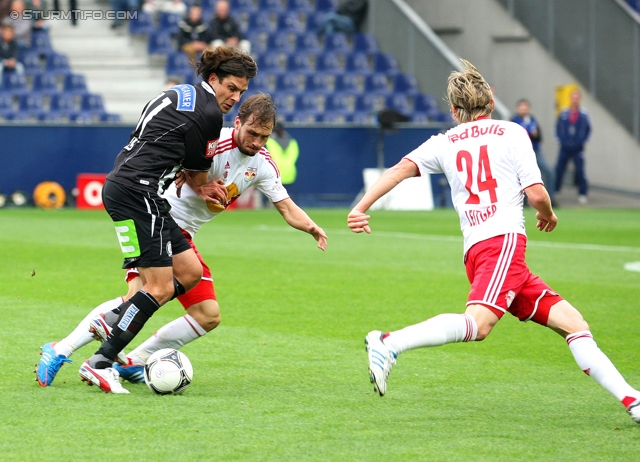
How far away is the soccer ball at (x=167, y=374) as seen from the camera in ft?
18.1

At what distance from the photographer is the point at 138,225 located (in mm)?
5395

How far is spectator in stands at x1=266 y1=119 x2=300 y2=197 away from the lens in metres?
22.5

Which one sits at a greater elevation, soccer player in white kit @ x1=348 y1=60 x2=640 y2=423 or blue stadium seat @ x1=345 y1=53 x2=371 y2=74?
soccer player in white kit @ x1=348 y1=60 x2=640 y2=423

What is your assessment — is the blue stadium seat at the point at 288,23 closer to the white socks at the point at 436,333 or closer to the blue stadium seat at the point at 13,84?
the blue stadium seat at the point at 13,84

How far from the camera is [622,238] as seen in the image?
1664 cm

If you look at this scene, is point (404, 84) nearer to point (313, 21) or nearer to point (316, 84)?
point (316, 84)

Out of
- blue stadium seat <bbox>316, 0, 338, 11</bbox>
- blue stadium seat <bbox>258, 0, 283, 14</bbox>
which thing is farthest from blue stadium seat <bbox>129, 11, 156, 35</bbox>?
blue stadium seat <bbox>316, 0, 338, 11</bbox>

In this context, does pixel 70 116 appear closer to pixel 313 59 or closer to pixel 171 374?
pixel 313 59

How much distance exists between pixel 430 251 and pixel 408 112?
12502mm

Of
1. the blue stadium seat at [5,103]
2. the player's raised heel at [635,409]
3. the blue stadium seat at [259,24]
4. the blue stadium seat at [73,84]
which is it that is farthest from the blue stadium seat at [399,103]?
the player's raised heel at [635,409]

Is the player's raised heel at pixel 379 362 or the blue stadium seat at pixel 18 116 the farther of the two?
the blue stadium seat at pixel 18 116

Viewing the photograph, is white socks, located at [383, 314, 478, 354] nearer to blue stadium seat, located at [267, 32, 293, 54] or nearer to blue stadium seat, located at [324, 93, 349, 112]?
blue stadium seat, located at [324, 93, 349, 112]

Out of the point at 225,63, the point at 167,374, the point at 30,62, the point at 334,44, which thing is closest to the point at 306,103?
the point at 334,44

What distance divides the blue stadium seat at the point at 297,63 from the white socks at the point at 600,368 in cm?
2197
